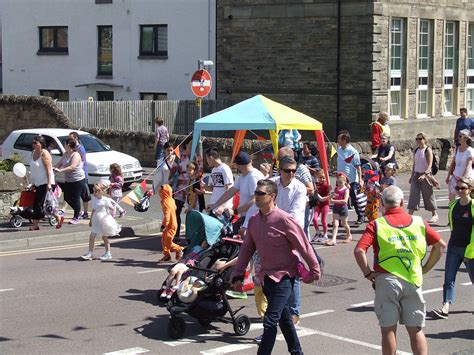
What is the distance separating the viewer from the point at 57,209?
17.3 metres

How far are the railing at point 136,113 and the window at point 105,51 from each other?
5.78 meters

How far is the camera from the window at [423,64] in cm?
3312

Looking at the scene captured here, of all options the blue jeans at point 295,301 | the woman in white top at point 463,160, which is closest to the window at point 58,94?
the woman in white top at point 463,160

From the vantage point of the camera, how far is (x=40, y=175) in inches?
674

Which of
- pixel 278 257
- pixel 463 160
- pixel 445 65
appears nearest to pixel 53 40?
pixel 445 65

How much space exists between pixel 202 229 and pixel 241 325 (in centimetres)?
154

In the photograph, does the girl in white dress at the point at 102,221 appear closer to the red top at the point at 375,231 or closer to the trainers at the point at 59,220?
the trainers at the point at 59,220

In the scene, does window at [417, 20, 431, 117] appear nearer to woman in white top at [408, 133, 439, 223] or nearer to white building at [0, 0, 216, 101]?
white building at [0, 0, 216, 101]

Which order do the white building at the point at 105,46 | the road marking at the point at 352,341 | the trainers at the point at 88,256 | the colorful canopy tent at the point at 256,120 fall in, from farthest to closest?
the white building at the point at 105,46 → the colorful canopy tent at the point at 256,120 → the trainers at the point at 88,256 → the road marking at the point at 352,341

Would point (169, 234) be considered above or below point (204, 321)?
above

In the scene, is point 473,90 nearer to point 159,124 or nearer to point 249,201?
point 159,124

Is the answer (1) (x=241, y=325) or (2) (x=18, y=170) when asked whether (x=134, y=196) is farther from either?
(1) (x=241, y=325)

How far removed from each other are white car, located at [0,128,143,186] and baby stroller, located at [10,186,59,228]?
5.25 meters

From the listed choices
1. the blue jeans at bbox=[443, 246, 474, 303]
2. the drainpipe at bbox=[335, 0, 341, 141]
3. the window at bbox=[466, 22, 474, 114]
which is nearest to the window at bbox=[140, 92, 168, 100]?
the drainpipe at bbox=[335, 0, 341, 141]
